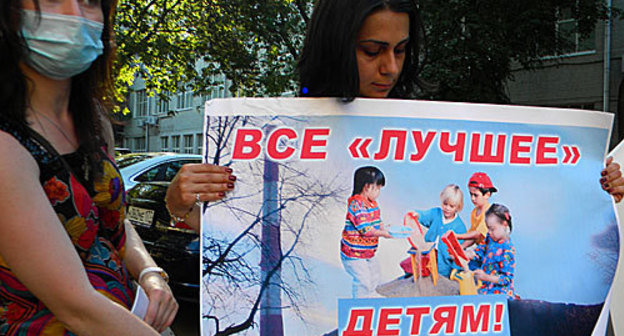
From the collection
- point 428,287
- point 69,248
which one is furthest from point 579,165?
point 69,248

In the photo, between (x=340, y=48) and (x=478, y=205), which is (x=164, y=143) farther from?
(x=478, y=205)

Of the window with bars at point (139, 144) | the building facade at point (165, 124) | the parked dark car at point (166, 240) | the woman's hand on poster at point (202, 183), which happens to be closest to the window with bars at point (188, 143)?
the building facade at point (165, 124)

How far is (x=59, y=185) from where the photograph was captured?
39.9 inches

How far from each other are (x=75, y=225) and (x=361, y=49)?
973 mm

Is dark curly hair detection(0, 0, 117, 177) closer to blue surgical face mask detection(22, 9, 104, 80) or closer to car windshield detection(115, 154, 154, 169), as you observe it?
blue surgical face mask detection(22, 9, 104, 80)

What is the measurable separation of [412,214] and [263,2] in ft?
33.8

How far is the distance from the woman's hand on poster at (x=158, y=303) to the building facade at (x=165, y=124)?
2843cm

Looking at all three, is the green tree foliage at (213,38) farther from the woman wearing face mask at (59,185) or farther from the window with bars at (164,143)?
the window with bars at (164,143)

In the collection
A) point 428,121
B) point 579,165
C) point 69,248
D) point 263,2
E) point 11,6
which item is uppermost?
point 263,2

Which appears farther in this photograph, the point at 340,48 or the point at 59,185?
the point at 340,48

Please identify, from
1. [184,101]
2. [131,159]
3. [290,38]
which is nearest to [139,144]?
[184,101]

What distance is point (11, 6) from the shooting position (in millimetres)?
963

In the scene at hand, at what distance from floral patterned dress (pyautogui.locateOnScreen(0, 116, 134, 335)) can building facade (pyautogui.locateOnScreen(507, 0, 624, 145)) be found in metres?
13.1

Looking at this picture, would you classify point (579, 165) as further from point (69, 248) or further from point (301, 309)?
point (69, 248)
